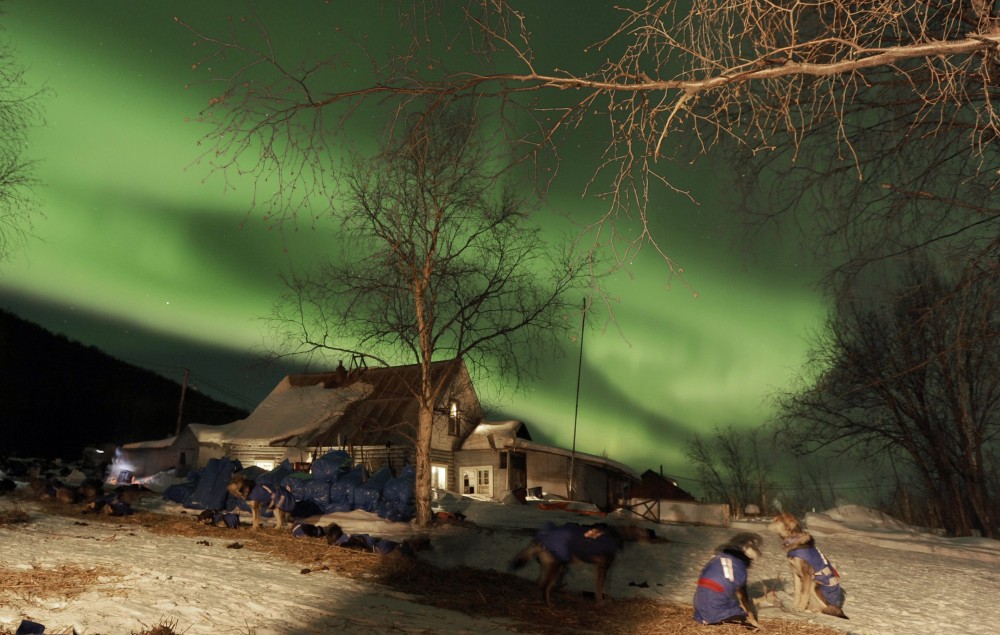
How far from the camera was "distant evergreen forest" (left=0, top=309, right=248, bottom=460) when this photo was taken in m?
72.0

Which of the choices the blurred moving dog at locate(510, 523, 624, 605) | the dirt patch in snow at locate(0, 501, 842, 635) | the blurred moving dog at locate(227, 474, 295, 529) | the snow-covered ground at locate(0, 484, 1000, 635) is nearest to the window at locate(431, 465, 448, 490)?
the snow-covered ground at locate(0, 484, 1000, 635)

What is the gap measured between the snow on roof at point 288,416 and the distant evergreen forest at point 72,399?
3481 cm

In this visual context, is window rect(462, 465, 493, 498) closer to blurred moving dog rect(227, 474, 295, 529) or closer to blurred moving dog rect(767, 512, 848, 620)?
blurred moving dog rect(227, 474, 295, 529)

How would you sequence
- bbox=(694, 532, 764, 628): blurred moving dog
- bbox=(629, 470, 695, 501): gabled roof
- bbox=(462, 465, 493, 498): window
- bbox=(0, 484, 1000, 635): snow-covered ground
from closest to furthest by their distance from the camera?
bbox=(0, 484, 1000, 635): snow-covered ground < bbox=(694, 532, 764, 628): blurred moving dog < bbox=(462, 465, 493, 498): window < bbox=(629, 470, 695, 501): gabled roof

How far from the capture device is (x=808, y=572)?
10.6m

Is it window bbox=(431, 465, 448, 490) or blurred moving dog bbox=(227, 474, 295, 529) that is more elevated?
window bbox=(431, 465, 448, 490)

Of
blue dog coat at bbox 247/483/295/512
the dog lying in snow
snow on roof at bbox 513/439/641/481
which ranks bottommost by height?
the dog lying in snow

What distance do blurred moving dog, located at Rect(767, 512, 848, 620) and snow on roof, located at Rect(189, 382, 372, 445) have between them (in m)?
26.0

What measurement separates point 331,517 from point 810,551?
12.3m

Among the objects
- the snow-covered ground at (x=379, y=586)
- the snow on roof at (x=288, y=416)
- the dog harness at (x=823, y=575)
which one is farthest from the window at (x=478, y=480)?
the dog harness at (x=823, y=575)

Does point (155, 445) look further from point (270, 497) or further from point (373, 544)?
point (373, 544)

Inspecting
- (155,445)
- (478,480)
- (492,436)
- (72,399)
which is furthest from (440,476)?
(72,399)

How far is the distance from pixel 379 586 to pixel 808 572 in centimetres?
601

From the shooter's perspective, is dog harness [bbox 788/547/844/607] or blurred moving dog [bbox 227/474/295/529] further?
blurred moving dog [bbox 227/474/295/529]
